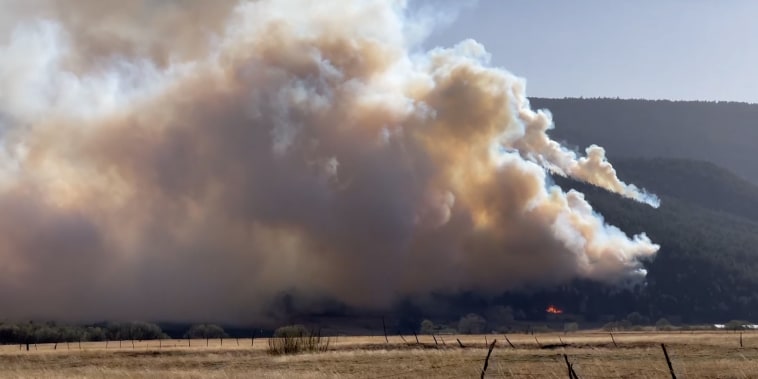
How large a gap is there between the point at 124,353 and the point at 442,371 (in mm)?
66181

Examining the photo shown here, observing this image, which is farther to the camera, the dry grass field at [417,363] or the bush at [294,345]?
the bush at [294,345]

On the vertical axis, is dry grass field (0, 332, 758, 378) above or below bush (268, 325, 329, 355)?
below

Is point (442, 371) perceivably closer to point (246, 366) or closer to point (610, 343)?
point (246, 366)

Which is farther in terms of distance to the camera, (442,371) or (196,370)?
(196,370)

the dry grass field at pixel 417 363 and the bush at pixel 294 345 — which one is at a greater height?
the bush at pixel 294 345

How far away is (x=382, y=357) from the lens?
382 ft

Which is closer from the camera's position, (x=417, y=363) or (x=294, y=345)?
(x=417, y=363)

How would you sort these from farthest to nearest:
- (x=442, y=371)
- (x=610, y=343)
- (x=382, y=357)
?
(x=610, y=343) < (x=382, y=357) < (x=442, y=371)

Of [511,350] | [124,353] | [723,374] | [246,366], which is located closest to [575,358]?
[511,350]

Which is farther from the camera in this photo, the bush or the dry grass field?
the bush

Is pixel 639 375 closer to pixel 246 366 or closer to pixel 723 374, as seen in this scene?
pixel 723 374

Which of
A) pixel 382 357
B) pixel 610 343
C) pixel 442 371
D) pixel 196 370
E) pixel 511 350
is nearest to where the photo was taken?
pixel 442 371

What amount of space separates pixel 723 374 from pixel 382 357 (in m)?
45.3

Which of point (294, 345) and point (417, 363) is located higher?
point (294, 345)
